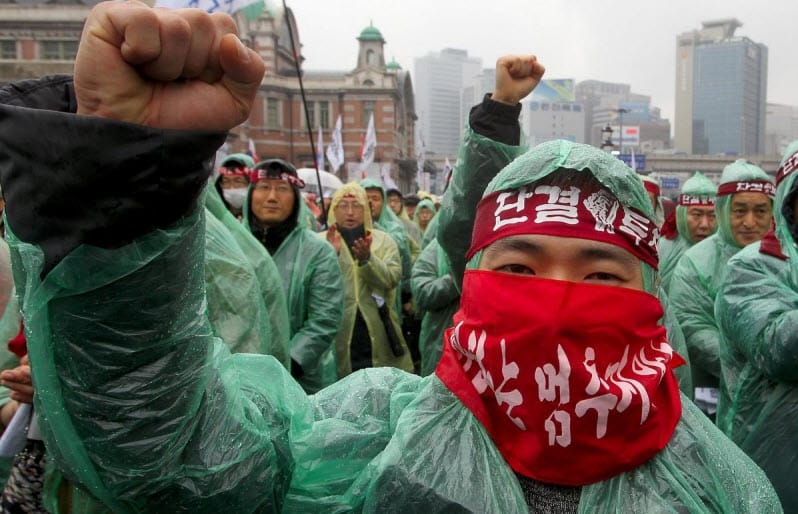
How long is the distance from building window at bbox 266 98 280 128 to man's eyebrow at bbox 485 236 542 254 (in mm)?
46156

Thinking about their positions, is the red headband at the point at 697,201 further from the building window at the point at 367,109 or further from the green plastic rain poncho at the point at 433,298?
the building window at the point at 367,109

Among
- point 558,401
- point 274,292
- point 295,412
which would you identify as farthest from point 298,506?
point 274,292

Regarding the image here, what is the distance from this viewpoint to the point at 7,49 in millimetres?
25719

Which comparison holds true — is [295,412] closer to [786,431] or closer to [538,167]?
[538,167]

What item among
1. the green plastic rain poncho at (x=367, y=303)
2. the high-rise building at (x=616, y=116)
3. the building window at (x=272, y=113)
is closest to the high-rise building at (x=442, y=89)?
the high-rise building at (x=616, y=116)

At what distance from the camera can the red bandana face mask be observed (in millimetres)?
1271

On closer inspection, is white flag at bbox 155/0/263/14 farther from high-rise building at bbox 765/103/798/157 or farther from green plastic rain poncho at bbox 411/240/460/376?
high-rise building at bbox 765/103/798/157

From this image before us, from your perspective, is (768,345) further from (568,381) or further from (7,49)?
(7,49)

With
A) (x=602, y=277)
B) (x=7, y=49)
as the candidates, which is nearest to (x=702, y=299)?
(x=602, y=277)

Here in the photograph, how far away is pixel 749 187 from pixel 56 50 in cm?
2518

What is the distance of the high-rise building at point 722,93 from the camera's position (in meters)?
103

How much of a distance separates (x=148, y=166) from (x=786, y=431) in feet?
8.34

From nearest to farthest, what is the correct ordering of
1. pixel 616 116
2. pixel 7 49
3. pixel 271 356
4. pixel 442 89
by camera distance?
1. pixel 271 356
2. pixel 7 49
3. pixel 616 116
4. pixel 442 89

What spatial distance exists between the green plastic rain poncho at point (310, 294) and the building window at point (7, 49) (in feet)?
86.2
